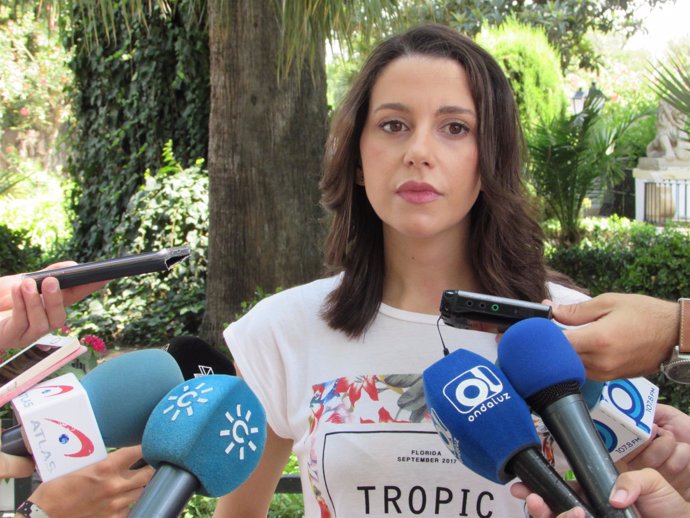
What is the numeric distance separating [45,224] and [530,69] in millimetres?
8976

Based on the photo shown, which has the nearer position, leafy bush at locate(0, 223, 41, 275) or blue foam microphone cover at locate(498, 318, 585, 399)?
blue foam microphone cover at locate(498, 318, 585, 399)

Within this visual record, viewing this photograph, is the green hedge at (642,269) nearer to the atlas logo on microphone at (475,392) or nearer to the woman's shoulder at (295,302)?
the woman's shoulder at (295,302)

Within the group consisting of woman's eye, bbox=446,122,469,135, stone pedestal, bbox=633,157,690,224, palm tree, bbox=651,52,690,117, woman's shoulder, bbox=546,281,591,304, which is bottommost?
stone pedestal, bbox=633,157,690,224

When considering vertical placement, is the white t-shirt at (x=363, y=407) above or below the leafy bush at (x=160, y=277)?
above

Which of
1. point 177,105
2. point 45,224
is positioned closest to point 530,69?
point 177,105

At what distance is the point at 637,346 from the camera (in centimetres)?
145

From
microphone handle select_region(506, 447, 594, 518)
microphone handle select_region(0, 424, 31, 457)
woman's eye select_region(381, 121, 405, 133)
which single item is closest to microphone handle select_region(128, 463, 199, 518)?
microphone handle select_region(0, 424, 31, 457)

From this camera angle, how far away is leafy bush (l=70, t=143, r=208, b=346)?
746cm

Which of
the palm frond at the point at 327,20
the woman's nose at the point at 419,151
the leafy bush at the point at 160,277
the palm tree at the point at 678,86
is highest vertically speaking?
the palm frond at the point at 327,20

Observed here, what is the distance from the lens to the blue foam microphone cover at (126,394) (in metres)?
1.35

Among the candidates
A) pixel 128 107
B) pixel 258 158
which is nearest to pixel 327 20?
pixel 258 158

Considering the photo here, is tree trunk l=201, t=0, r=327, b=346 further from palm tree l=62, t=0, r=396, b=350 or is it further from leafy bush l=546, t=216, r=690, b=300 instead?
leafy bush l=546, t=216, r=690, b=300

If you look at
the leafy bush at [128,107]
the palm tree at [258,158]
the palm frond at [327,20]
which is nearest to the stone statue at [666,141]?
the leafy bush at [128,107]

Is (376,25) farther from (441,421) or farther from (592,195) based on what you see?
(592,195)
